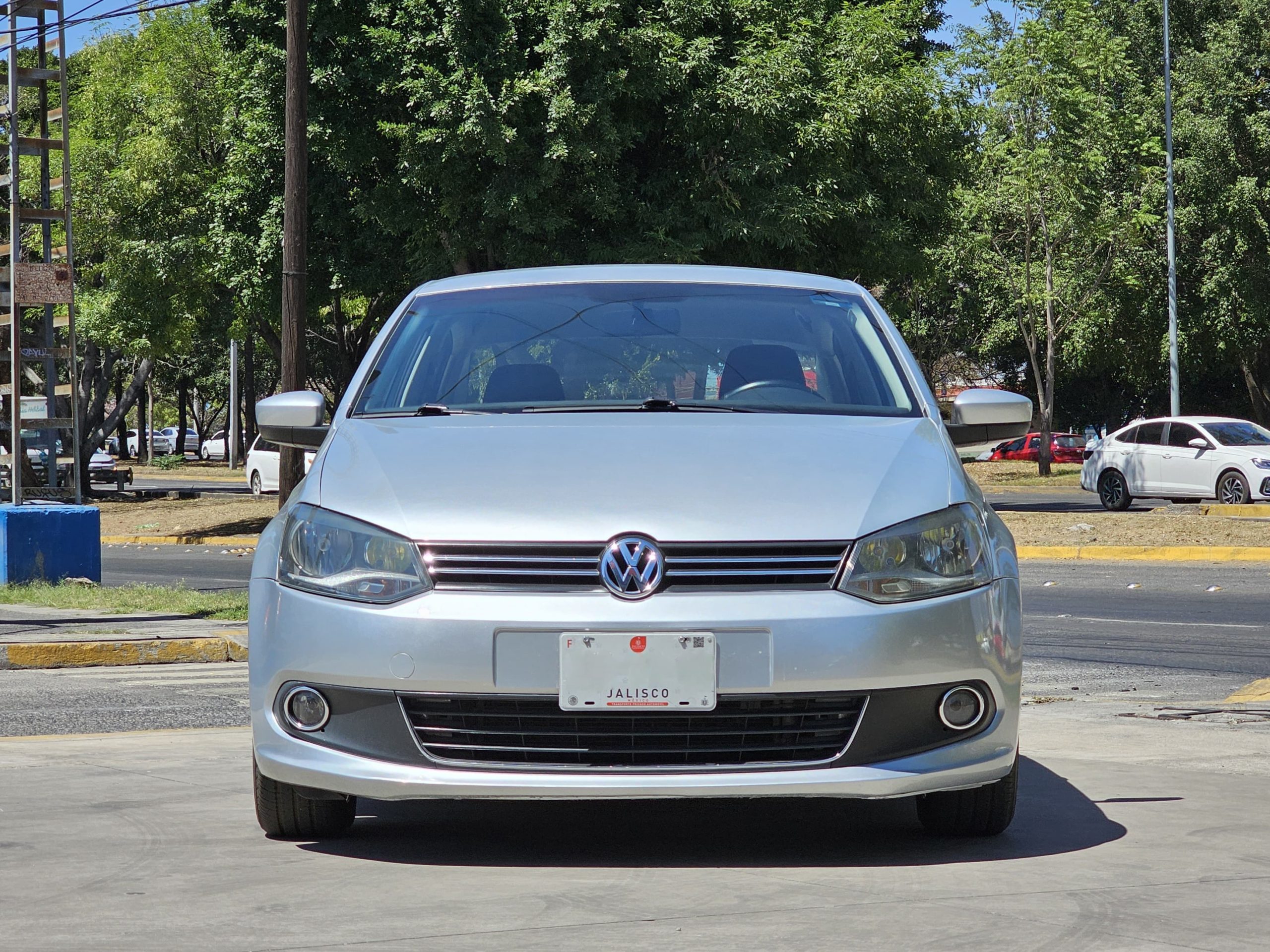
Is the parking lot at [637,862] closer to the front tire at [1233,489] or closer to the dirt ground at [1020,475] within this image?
the front tire at [1233,489]

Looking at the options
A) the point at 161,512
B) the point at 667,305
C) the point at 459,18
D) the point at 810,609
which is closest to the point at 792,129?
the point at 459,18

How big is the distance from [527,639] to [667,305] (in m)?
1.86

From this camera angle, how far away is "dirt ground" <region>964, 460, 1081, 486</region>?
39344mm

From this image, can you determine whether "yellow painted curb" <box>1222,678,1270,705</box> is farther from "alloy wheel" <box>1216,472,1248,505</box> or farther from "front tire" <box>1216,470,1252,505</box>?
"alloy wheel" <box>1216,472,1248,505</box>

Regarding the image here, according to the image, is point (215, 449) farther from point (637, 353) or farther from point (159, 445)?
point (637, 353)

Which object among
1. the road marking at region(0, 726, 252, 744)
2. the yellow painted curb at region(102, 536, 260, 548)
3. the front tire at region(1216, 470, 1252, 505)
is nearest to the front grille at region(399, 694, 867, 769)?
the road marking at region(0, 726, 252, 744)

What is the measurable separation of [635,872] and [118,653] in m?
6.21

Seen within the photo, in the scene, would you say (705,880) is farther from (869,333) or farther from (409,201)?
(409,201)

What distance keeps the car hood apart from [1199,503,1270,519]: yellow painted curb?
19.6m

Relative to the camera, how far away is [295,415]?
5.24 m

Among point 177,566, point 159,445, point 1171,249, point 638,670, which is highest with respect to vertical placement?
point 1171,249

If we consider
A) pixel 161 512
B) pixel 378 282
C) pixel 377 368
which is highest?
pixel 378 282

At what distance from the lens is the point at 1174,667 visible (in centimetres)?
945

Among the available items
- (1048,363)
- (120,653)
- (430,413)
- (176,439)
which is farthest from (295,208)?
(176,439)
